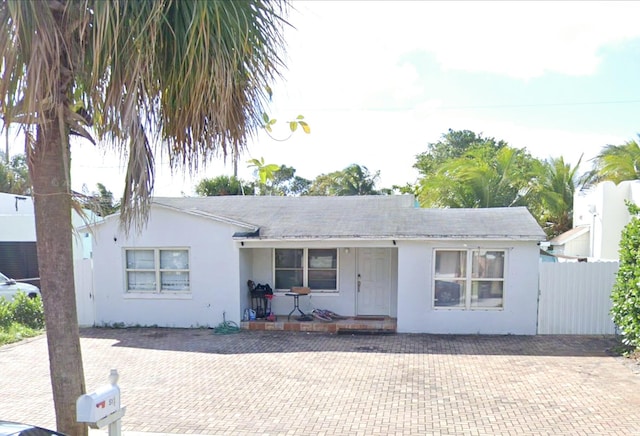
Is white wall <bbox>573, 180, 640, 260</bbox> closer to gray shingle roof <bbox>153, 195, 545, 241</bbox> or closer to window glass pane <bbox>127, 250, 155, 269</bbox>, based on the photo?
gray shingle roof <bbox>153, 195, 545, 241</bbox>

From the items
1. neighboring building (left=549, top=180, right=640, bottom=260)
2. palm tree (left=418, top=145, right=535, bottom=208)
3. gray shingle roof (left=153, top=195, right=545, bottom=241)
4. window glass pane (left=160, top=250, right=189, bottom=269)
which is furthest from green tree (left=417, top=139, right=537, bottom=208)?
window glass pane (left=160, top=250, right=189, bottom=269)

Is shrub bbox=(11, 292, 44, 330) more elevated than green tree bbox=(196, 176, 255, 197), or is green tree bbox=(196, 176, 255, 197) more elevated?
green tree bbox=(196, 176, 255, 197)

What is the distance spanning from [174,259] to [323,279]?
13.6 ft

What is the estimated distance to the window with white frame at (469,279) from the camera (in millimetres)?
10891

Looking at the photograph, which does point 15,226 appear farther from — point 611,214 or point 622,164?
point 622,164

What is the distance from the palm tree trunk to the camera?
11.5 feet

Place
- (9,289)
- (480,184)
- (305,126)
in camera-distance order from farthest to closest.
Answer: (480,184)
(9,289)
(305,126)

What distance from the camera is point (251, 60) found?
139 inches

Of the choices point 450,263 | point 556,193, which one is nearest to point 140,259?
point 450,263

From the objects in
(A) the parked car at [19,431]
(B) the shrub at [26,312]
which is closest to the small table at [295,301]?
(B) the shrub at [26,312]

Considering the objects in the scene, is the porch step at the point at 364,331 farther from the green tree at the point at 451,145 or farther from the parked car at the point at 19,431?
the green tree at the point at 451,145

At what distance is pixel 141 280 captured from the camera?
12.2m

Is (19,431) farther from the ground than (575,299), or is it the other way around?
(19,431)

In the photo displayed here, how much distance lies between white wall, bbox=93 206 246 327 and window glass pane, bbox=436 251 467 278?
5.18m
